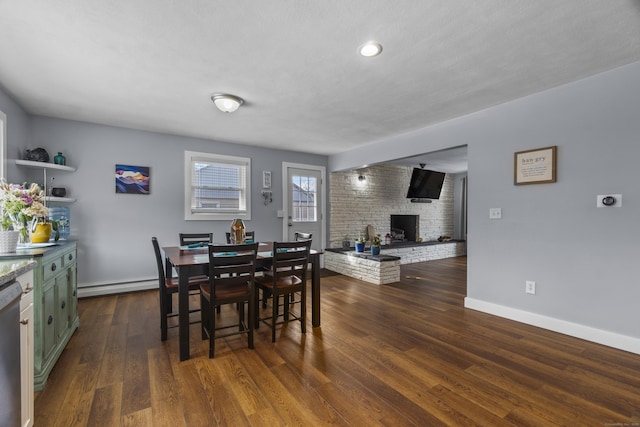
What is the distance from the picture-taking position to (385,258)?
498 centimetres

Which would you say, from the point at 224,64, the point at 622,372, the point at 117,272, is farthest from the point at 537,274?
the point at 117,272

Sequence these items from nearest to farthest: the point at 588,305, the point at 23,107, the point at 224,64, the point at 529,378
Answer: the point at 529,378, the point at 224,64, the point at 588,305, the point at 23,107

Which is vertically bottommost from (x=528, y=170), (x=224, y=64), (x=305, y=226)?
(x=305, y=226)

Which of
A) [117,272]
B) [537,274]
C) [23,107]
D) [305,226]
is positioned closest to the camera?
[537,274]

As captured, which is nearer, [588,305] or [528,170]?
[588,305]

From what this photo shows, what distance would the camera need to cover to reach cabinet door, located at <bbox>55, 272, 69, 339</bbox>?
7.71ft

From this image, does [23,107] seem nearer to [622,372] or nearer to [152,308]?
[152,308]

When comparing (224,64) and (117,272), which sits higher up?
(224,64)

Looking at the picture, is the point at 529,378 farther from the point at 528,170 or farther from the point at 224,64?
the point at 224,64

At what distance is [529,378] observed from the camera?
2092mm

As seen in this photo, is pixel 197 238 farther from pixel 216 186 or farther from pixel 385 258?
pixel 385 258

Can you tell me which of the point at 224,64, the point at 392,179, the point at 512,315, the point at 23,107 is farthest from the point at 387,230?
the point at 23,107

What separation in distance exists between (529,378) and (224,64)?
331 centimetres

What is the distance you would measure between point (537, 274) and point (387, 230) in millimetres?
4220
